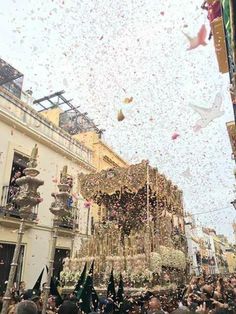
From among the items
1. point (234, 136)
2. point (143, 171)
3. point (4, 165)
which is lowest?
point (143, 171)

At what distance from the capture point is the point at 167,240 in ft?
32.3

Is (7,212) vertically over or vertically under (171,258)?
over

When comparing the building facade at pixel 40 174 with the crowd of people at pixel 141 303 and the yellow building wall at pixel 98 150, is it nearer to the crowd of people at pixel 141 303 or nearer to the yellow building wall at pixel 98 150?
the yellow building wall at pixel 98 150

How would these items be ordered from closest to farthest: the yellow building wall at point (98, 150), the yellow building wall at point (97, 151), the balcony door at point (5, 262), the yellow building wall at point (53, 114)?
the balcony door at point (5, 262) → the yellow building wall at point (53, 114) → the yellow building wall at point (97, 151) → the yellow building wall at point (98, 150)

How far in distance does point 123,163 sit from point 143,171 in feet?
32.2

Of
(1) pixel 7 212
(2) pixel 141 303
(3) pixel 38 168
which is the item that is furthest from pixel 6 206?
(2) pixel 141 303

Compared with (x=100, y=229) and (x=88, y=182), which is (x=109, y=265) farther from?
(x=88, y=182)

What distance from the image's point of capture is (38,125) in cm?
1302

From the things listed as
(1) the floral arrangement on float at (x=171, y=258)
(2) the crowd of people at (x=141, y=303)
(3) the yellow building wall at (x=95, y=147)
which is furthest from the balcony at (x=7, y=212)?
(3) the yellow building wall at (x=95, y=147)

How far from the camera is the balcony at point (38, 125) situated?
11539mm

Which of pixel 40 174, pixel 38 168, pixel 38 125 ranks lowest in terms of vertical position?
pixel 40 174

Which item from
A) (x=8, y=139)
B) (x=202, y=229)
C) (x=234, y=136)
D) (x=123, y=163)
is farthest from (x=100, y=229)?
(x=202, y=229)

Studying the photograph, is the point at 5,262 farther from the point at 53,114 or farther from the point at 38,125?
the point at 53,114

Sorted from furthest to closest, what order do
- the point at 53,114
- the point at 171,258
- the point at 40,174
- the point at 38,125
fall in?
the point at 53,114 < the point at 38,125 < the point at 40,174 < the point at 171,258
